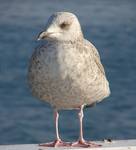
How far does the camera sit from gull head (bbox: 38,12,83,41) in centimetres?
549

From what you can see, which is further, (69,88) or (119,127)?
(119,127)

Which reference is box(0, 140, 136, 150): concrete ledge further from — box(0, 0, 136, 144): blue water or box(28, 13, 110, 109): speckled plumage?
box(0, 0, 136, 144): blue water

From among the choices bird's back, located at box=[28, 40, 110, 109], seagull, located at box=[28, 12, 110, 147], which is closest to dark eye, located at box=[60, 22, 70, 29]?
seagull, located at box=[28, 12, 110, 147]

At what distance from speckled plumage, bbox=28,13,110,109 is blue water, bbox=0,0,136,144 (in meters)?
6.92

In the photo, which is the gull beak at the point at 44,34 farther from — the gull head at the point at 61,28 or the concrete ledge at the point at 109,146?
the concrete ledge at the point at 109,146

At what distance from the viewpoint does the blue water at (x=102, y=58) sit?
1362 centimetres

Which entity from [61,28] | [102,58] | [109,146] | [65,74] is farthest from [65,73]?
[102,58]

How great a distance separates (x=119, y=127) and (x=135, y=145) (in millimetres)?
8202

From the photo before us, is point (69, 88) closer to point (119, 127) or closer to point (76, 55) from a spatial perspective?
point (76, 55)

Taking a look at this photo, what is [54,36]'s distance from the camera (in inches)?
219

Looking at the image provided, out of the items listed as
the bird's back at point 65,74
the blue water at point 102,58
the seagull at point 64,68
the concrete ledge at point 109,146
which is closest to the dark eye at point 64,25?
the seagull at point 64,68

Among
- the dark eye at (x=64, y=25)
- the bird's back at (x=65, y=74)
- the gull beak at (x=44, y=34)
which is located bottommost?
the bird's back at (x=65, y=74)

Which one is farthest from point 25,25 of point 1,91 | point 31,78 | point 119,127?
point 31,78

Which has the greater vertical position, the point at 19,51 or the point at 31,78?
the point at 31,78
